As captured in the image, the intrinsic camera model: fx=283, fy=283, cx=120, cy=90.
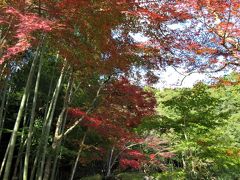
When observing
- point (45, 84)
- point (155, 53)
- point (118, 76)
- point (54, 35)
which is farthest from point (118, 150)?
point (54, 35)

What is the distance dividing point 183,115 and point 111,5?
2909mm

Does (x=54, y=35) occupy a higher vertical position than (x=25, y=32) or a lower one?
higher

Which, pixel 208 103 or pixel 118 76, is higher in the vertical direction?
pixel 118 76

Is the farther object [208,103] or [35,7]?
[208,103]

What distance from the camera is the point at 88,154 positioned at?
12.2 meters

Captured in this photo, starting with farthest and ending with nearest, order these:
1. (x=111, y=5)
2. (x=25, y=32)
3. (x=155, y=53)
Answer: (x=155, y=53) < (x=111, y=5) < (x=25, y=32)

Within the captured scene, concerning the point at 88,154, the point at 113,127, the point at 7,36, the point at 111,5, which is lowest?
the point at 88,154

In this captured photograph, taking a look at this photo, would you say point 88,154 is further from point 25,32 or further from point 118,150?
point 25,32

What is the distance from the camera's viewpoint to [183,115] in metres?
6.41

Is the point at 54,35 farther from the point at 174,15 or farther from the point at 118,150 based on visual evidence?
the point at 118,150

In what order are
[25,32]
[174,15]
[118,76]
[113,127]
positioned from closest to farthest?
1. [25,32]
2. [174,15]
3. [118,76]
4. [113,127]

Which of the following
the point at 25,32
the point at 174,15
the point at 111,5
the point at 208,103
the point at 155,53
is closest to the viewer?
the point at 25,32

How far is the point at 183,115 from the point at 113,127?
4.18 metres

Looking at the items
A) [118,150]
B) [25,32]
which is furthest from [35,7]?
[118,150]
